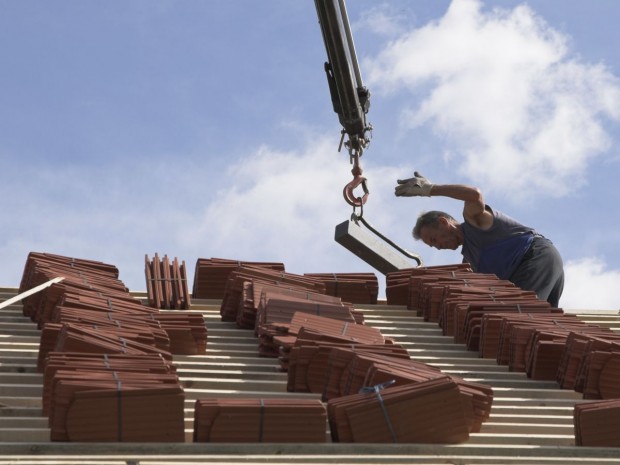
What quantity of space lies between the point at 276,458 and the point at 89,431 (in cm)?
100

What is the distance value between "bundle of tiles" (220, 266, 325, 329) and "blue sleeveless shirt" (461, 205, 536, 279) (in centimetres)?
176

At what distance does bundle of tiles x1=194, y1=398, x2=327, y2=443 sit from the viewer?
6980mm

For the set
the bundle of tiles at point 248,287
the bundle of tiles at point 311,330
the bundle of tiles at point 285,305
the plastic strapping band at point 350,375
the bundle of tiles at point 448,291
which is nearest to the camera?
the plastic strapping band at point 350,375

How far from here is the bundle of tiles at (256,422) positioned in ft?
22.9

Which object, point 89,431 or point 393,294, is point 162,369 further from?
point 393,294

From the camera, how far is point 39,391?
8188 millimetres

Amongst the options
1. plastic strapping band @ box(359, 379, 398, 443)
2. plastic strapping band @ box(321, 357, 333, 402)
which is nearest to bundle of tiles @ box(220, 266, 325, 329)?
plastic strapping band @ box(321, 357, 333, 402)

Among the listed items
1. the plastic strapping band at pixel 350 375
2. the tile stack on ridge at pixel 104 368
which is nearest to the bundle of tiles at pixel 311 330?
the tile stack on ridge at pixel 104 368

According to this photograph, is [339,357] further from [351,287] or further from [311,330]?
[351,287]

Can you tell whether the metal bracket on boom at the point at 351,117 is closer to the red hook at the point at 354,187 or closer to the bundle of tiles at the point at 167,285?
the red hook at the point at 354,187

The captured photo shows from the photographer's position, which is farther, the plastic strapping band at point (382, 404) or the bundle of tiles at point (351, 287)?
the bundle of tiles at point (351, 287)

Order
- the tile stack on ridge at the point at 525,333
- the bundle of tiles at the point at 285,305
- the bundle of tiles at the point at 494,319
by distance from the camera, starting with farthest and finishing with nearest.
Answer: the bundle of tiles at the point at 494,319, the bundle of tiles at the point at 285,305, the tile stack on ridge at the point at 525,333

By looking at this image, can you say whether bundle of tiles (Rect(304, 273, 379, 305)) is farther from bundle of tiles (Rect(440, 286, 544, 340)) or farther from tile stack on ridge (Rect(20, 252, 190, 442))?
tile stack on ridge (Rect(20, 252, 190, 442))

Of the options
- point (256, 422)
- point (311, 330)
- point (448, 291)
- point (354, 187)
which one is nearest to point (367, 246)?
point (354, 187)
